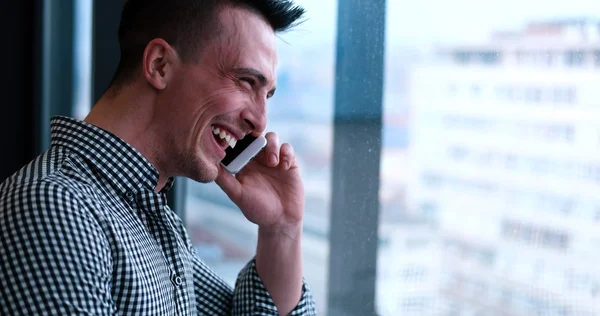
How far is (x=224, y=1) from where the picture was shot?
126 centimetres

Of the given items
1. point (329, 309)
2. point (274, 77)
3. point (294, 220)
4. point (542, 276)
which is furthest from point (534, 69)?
point (329, 309)

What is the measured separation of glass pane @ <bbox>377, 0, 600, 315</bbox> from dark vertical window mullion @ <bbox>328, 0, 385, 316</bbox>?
0.12 ft

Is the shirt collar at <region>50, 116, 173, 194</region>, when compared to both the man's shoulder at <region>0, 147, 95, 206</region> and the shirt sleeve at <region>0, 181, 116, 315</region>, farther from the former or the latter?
the shirt sleeve at <region>0, 181, 116, 315</region>

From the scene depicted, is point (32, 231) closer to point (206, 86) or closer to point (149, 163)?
point (149, 163)

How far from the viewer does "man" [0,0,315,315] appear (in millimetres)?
942

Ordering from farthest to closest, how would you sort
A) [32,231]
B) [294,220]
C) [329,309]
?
1. [329,309]
2. [294,220]
3. [32,231]

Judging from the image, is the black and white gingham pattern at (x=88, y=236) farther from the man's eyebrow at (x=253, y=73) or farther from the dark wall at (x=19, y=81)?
the dark wall at (x=19, y=81)

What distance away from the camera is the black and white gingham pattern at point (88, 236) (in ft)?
3.02

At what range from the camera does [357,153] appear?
154 cm

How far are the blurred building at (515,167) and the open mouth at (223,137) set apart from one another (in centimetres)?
37

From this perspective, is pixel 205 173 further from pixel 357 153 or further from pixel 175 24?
pixel 357 153

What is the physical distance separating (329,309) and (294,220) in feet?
1.24

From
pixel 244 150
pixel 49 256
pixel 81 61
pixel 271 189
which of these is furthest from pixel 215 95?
pixel 81 61

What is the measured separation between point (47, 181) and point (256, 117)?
43 centimetres
